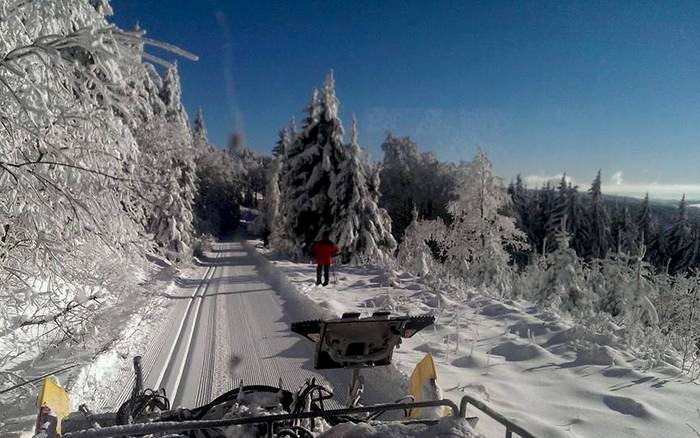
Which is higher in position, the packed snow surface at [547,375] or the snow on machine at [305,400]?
the snow on machine at [305,400]

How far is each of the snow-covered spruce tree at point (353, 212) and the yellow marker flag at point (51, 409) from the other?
20.3 m

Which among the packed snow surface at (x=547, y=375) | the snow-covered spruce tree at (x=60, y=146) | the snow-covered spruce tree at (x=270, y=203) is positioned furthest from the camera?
the snow-covered spruce tree at (x=270, y=203)

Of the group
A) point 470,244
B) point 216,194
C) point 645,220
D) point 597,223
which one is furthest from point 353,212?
point 645,220

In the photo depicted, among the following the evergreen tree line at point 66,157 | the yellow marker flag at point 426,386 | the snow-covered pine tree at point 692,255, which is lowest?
the snow-covered pine tree at point 692,255

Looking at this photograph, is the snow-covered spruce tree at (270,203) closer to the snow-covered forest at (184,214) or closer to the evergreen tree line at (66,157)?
the snow-covered forest at (184,214)

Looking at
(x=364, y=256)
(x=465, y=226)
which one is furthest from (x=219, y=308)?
(x=465, y=226)

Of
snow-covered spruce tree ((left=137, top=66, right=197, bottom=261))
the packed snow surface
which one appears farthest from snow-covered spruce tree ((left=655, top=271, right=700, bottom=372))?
snow-covered spruce tree ((left=137, top=66, right=197, bottom=261))

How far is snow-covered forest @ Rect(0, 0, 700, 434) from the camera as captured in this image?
374cm

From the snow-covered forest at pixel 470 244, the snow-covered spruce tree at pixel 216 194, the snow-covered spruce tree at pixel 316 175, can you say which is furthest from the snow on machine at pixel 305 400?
the snow-covered spruce tree at pixel 216 194

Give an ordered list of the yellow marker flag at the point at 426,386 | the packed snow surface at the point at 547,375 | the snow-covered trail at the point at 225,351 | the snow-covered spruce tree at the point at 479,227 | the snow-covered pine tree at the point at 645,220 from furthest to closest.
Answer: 1. the snow-covered pine tree at the point at 645,220
2. the snow-covered spruce tree at the point at 479,227
3. the snow-covered trail at the point at 225,351
4. the packed snow surface at the point at 547,375
5. the yellow marker flag at the point at 426,386

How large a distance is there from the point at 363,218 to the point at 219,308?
14124mm

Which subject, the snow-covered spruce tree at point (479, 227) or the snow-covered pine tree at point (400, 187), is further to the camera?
the snow-covered pine tree at point (400, 187)

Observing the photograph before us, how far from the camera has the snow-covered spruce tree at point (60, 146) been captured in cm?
331

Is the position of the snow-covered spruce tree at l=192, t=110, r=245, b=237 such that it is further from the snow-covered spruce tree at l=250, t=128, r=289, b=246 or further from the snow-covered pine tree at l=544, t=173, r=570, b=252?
the snow-covered pine tree at l=544, t=173, r=570, b=252
